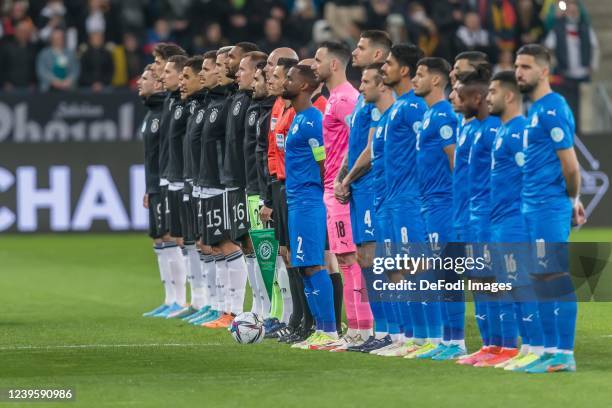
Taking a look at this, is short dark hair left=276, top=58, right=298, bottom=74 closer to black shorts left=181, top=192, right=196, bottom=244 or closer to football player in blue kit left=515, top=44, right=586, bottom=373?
black shorts left=181, top=192, right=196, bottom=244

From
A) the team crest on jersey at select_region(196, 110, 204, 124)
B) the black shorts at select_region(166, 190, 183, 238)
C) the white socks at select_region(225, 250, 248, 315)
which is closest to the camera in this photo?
the white socks at select_region(225, 250, 248, 315)

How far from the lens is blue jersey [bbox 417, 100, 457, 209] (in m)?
11.7

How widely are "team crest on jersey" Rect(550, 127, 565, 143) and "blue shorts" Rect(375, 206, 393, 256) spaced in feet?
6.16

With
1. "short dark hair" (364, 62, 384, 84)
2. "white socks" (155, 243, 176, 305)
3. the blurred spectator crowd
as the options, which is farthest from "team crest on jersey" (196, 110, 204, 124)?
the blurred spectator crowd

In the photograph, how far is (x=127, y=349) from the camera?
12.9m

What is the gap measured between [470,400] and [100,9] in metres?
20.2

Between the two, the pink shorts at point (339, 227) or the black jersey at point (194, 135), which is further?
the black jersey at point (194, 135)

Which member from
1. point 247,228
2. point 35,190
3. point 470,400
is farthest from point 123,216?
point 470,400

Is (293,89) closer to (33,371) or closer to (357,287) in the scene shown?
(357,287)

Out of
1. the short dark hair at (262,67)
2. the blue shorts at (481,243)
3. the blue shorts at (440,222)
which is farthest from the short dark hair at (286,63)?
the blue shorts at (481,243)

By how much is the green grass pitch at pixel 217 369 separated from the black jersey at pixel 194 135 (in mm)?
1568

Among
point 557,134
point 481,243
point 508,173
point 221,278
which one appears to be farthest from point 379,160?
point 221,278

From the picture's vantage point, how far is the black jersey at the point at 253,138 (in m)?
14.1

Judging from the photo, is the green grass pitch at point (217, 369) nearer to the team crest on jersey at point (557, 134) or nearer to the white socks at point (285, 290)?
the white socks at point (285, 290)
